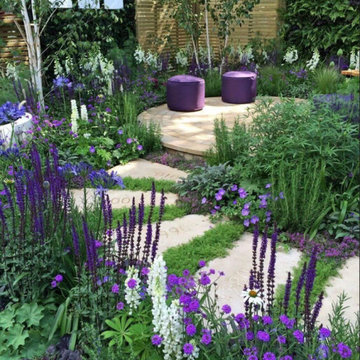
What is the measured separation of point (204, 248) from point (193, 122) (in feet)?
10.8

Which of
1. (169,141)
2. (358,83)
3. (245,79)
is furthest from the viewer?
(245,79)

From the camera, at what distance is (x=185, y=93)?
665 cm

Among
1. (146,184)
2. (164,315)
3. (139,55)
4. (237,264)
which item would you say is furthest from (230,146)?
(139,55)

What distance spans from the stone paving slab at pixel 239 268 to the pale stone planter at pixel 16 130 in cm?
223

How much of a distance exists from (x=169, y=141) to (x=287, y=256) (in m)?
2.54

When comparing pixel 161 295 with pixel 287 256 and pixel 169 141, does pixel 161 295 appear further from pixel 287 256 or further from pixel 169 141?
pixel 169 141

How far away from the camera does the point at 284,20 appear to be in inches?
376

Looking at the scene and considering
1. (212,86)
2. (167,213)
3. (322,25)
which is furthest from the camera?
(322,25)

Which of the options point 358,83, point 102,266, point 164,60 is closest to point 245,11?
point 164,60

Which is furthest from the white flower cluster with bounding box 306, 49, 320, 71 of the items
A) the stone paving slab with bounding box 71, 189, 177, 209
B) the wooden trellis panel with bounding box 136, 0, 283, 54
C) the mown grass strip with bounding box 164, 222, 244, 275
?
the mown grass strip with bounding box 164, 222, 244, 275

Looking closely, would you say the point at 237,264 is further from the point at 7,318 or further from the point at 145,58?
the point at 145,58

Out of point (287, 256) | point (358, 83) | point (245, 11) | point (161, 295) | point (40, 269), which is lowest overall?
point (287, 256)

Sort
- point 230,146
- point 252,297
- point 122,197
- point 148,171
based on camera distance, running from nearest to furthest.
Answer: point 252,297
point 122,197
point 230,146
point 148,171

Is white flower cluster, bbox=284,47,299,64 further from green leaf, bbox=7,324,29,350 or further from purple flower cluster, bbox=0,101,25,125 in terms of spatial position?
green leaf, bbox=7,324,29,350
